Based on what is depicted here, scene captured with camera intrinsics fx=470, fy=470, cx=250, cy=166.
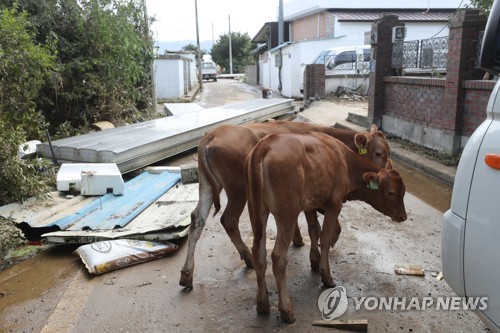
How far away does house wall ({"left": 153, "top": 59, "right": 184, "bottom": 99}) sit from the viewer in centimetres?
2538

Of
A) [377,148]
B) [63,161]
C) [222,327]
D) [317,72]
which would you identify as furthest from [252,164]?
[317,72]

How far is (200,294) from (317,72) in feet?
53.2

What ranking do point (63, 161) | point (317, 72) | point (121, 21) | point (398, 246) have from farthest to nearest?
1. point (317, 72)
2. point (121, 21)
3. point (63, 161)
4. point (398, 246)

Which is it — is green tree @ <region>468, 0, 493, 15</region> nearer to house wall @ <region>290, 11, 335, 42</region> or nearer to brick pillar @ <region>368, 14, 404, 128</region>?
brick pillar @ <region>368, 14, 404, 128</region>

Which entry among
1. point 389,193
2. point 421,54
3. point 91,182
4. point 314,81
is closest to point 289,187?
point 389,193

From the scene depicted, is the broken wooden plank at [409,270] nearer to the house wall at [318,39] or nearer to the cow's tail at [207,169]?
the cow's tail at [207,169]

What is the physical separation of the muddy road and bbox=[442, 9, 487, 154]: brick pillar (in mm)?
3768

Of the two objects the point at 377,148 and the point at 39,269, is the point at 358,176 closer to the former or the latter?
the point at 377,148

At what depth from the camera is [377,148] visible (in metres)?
4.84

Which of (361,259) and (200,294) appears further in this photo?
(361,259)

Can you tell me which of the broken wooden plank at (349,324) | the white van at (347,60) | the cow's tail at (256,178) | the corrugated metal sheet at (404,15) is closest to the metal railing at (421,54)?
the cow's tail at (256,178)

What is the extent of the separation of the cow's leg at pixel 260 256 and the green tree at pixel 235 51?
61358 millimetres

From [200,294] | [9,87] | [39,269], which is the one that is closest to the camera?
[200,294]

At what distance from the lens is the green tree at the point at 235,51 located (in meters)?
64.2
